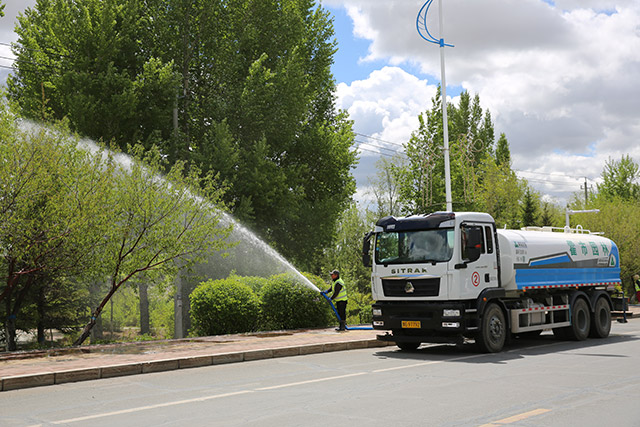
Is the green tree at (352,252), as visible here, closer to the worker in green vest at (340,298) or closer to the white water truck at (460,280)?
the worker in green vest at (340,298)

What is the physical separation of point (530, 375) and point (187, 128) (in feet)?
81.8

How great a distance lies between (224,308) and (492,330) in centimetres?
817

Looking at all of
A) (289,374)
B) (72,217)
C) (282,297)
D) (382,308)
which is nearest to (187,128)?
(282,297)

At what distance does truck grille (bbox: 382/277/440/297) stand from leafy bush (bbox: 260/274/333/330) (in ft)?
18.5

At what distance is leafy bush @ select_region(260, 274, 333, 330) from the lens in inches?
783

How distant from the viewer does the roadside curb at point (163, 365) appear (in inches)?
408

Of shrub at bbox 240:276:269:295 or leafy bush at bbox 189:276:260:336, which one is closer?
leafy bush at bbox 189:276:260:336

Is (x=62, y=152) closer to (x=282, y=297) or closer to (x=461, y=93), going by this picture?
(x=282, y=297)

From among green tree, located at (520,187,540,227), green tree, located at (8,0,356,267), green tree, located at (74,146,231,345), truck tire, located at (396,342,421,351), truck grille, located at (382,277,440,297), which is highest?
green tree, located at (8,0,356,267)

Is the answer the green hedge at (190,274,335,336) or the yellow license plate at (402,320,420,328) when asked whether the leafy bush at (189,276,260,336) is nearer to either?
the green hedge at (190,274,335,336)

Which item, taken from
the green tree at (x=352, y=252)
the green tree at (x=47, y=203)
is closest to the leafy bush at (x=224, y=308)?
the green tree at (x=47, y=203)

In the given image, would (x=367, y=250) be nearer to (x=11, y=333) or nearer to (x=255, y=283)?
(x=255, y=283)

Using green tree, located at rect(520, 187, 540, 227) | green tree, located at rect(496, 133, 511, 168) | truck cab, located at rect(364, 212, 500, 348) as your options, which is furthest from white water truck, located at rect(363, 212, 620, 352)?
green tree, located at rect(496, 133, 511, 168)

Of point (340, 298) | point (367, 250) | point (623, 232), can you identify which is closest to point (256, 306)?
point (340, 298)
